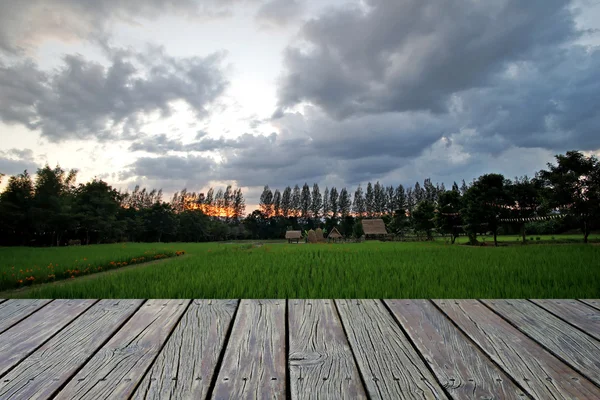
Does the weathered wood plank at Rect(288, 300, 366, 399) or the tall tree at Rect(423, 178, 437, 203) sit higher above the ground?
the tall tree at Rect(423, 178, 437, 203)

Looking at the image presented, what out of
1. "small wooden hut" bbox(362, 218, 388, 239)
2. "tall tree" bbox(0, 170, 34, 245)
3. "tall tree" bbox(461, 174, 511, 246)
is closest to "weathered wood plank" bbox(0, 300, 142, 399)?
"tall tree" bbox(461, 174, 511, 246)

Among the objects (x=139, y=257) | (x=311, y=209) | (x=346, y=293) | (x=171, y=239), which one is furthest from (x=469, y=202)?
(x=311, y=209)

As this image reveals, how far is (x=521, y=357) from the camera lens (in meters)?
1.80

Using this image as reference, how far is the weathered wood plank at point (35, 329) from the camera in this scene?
184 centimetres

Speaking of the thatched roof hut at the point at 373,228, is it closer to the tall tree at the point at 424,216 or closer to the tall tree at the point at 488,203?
the tall tree at the point at 424,216

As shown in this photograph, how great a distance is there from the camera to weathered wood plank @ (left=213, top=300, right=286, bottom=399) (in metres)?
1.47

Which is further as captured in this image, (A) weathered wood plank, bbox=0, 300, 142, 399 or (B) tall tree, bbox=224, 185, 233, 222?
(B) tall tree, bbox=224, 185, 233, 222

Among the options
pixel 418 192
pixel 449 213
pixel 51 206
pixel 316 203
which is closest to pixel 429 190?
pixel 418 192

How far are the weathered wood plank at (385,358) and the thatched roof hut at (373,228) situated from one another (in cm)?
5986

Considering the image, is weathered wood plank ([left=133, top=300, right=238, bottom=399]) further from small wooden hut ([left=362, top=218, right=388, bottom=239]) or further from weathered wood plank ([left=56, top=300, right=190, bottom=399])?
small wooden hut ([left=362, top=218, right=388, bottom=239])

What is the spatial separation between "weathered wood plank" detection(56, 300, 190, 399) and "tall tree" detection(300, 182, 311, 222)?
89.4 m

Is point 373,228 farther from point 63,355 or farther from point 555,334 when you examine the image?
point 63,355

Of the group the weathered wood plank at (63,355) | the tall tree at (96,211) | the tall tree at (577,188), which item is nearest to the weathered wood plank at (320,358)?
the weathered wood plank at (63,355)

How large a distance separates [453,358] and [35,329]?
2.59m
